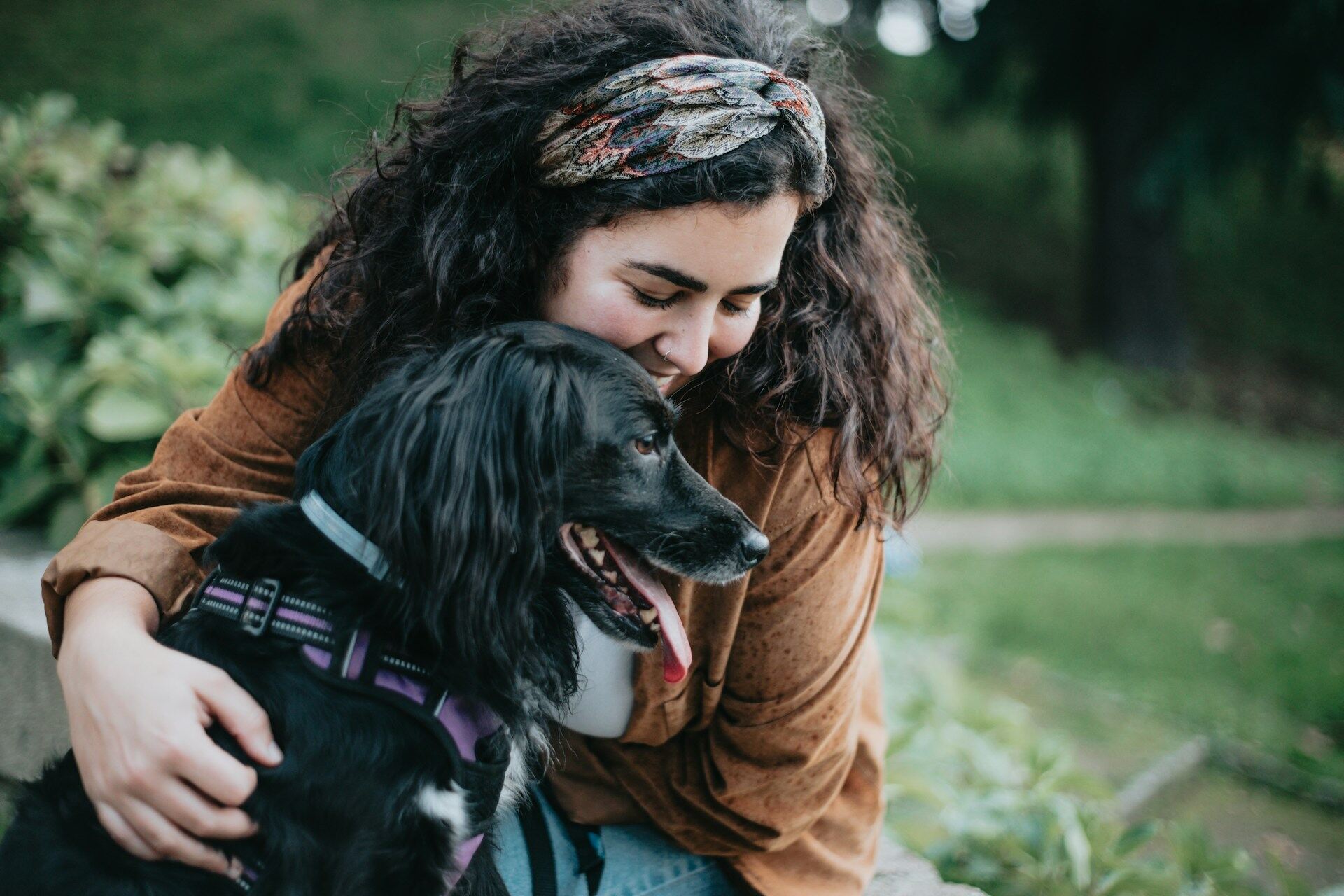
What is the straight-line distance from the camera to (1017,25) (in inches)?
437

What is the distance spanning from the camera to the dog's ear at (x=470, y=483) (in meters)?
1.49

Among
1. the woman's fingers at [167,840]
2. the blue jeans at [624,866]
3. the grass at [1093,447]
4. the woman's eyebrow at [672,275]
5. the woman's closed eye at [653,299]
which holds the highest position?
the woman's eyebrow at [672,275]

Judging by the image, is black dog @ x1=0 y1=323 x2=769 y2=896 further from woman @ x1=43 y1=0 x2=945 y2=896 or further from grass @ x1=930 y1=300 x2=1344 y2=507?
grass @ x1=930 y1=300 x2=1344 y2=507

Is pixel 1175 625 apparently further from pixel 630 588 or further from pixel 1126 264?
pixel 1126 264

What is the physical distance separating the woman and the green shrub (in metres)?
0.66

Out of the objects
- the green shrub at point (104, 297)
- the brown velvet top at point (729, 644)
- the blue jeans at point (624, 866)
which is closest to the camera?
the brown velvet top at point (729, 644)

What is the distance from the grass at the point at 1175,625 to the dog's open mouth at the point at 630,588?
2.92 m

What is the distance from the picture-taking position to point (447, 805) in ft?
5.09

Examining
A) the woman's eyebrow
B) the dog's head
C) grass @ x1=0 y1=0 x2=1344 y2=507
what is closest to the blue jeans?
the dog's head

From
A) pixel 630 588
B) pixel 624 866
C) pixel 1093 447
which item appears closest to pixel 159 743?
pixel 630 588

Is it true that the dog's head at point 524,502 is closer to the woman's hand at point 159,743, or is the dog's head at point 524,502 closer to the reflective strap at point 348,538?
the reflective strap at point 348,538

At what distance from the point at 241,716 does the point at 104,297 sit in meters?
2.62

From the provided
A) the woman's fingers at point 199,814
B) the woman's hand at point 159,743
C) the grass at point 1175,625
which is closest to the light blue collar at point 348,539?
the woman's hand at point 159,743

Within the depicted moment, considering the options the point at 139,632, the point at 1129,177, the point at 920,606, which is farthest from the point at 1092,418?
the point at 139,632
